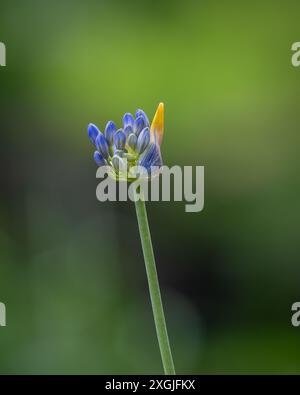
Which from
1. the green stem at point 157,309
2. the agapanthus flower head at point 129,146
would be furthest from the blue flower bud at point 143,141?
the green stem at point 157,309

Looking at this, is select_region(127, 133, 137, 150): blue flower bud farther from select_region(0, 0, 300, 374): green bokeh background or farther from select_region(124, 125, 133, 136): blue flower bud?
select_region(0, 0, 300, 374): green bokeh background

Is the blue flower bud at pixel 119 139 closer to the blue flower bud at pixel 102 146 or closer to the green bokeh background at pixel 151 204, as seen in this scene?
the blue flower bud at pixel 102 146

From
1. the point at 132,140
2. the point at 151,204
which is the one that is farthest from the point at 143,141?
the point at 151,204

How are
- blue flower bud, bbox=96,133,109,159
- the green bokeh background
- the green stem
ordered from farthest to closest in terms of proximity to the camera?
1. the green bokeh background
2. blue flower bud, bbox=96,133,109,159
3. the green stem

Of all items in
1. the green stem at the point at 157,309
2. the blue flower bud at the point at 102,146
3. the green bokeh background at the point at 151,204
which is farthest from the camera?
the green bokeh background at the point at 151,204

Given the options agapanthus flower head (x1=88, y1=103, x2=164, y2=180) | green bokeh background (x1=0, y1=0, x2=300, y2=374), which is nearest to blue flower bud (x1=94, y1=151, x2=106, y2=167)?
agapanthus flower head (x1=88, y1=103, x2=164, y2=180)

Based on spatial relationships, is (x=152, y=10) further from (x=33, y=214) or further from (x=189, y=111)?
(x=33, y=214)

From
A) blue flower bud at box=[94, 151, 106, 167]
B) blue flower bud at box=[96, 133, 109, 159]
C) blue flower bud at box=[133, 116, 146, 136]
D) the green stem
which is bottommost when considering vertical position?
the green stem

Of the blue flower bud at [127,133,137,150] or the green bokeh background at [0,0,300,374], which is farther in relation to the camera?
the green bokeh background at [0,0,300,374]

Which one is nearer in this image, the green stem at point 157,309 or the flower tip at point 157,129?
the green stem at point 157,309
